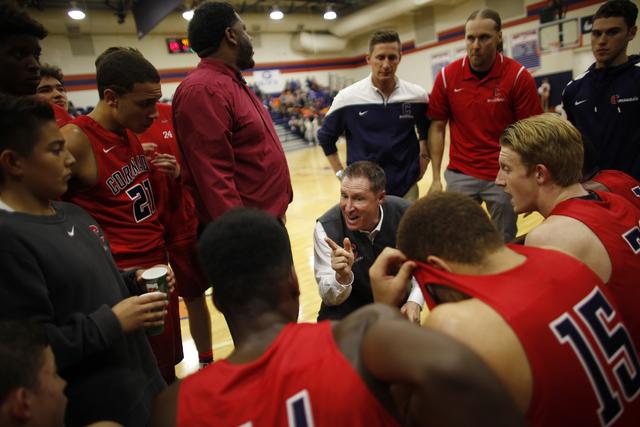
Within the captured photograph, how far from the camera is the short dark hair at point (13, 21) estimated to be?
A: 1701 mm

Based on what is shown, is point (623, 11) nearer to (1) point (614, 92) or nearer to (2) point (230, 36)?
(1) point (614, 92)

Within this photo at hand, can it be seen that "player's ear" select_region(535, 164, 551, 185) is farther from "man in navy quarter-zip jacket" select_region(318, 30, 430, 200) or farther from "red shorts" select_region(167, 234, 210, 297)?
"red shorts" select_region(167, 234, 210, 297)

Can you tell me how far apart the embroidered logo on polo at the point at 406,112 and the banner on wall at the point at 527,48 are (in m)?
11.8

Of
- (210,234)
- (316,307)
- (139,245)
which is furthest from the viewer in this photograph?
(316,307)

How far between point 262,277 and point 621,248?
3.94ft

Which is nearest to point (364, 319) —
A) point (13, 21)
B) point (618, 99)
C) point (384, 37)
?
point (13, 21)

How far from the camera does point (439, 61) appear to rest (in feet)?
51.8

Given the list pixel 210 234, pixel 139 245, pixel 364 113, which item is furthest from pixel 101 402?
pixel 364 113

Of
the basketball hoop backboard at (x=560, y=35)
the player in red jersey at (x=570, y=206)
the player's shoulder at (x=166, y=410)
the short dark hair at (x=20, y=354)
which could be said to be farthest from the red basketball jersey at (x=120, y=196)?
the basketball hoop backboard at (x=560, y=35)

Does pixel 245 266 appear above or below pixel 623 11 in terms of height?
below

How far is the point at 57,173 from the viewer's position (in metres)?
1.27

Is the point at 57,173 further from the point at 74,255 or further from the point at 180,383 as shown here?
the point at 180,383

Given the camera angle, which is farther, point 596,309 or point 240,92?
point 240,92

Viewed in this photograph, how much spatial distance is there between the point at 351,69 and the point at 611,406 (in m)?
20.3
